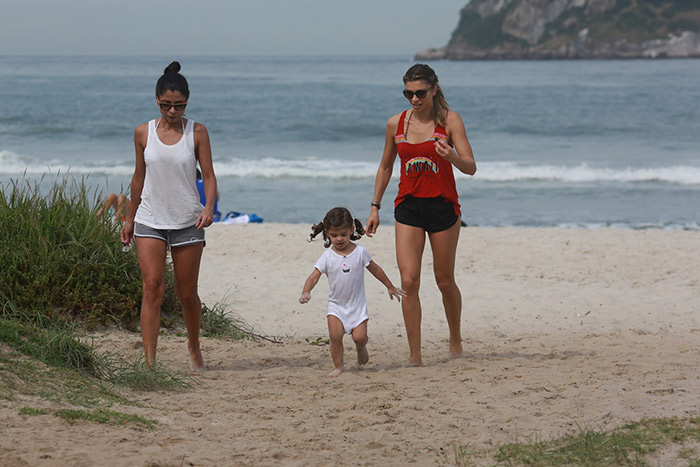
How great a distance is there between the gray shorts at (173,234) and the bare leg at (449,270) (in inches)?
61.5

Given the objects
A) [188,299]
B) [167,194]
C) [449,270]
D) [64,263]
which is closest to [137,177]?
[167,194]

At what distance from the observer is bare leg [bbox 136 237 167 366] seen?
496 centimetres

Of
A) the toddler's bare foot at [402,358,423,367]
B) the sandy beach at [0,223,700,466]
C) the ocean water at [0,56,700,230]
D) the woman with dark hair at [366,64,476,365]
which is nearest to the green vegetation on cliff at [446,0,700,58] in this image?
the ocean water at [0,56,700,230]

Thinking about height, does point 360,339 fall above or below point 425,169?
below

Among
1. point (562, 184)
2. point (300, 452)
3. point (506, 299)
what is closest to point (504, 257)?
point (506, 299)

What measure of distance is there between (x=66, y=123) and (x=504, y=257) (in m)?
29.1

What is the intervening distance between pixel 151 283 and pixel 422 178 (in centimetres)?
187

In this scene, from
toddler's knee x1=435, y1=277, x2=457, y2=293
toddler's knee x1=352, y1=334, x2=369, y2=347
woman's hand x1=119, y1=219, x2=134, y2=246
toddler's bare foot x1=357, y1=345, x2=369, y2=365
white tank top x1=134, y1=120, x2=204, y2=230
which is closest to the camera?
white tank top x1=134, y1=120, x2=204, y2=230

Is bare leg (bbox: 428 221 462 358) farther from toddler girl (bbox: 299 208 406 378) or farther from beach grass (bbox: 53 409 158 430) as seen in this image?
beach grass (bbox: 53 409 158 430)

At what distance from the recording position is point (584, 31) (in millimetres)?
142625

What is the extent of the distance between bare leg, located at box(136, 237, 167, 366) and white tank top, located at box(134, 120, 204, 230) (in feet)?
0.42

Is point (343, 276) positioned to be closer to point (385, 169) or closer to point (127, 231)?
point (385, 169)

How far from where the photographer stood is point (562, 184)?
21234mm

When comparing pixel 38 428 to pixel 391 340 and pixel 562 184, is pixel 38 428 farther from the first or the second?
pixel 562 184
